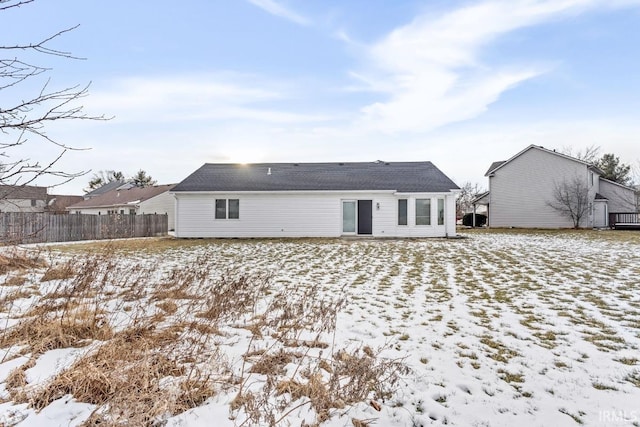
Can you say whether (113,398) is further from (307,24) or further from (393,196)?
(393,196)

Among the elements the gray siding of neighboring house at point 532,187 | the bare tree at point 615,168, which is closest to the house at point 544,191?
the gray siding of neighboring house at point 532,187

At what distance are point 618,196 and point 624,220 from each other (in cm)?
229

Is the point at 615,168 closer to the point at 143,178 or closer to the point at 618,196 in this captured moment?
the point at 618,196

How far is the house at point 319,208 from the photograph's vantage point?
17031 millimetres

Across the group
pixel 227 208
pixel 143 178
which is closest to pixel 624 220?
pixel 227 208

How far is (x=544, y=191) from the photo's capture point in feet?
83.2

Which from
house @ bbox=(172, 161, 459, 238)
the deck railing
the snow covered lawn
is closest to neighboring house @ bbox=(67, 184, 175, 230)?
house @ bbox=(172, 161, 459, 238)

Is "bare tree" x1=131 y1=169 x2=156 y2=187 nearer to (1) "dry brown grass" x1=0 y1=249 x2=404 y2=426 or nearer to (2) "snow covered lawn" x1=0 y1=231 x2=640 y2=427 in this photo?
(2) "snow covered lawn" x1=0 y1=231 x2=640 y2=427

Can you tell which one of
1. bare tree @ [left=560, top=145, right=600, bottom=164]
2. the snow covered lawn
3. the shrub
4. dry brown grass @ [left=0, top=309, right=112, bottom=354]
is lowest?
the snow covered lawn

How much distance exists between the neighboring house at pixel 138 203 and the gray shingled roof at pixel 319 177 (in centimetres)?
994

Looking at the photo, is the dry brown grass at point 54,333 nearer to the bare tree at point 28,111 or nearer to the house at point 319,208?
the bare tree at point 28,111

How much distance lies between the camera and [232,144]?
1964 cm

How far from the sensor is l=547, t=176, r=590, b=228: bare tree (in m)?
23.7
